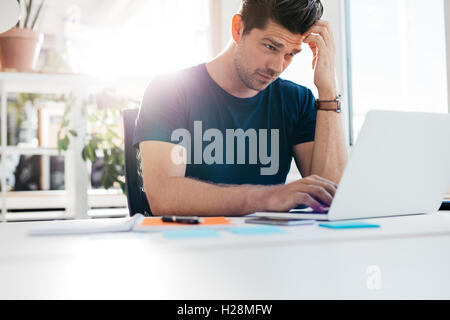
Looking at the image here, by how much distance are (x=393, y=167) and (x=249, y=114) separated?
865mm

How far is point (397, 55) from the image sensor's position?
2832 mm

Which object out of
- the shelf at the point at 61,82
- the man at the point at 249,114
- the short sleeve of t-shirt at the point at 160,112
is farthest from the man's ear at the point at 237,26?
the shelf at the point at 61,82

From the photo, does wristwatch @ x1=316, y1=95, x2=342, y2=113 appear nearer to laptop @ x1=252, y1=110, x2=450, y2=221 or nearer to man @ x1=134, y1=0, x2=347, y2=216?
man @ x1=134, y1=0, x2=347, y2=216

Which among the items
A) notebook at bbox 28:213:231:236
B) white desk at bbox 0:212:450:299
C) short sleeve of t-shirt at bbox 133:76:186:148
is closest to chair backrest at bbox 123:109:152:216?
short sleeve of t-shirt at bbox 133:76:186:148

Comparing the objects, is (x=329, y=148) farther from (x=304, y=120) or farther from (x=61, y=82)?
(x=61, y=82)

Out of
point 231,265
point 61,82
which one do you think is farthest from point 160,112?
point 61,82

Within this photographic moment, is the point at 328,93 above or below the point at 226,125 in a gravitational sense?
above

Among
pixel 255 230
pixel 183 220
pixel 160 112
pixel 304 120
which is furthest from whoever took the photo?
pixel 304 120

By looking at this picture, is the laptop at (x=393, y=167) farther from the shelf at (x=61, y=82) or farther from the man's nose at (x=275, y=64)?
the shelf at (x=61, y=82)

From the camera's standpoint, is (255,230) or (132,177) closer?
(255,230)

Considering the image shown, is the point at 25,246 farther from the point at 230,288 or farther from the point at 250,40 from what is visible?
the point at 250,40
